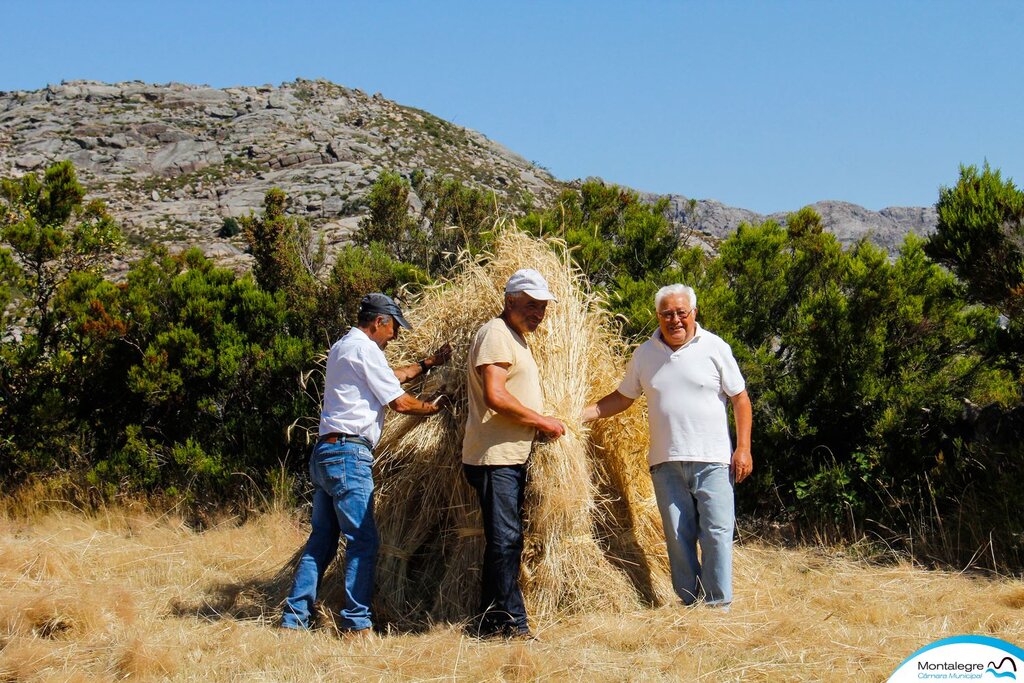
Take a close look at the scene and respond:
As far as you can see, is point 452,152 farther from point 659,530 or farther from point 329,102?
point 659,530

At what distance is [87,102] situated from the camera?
1987 inches

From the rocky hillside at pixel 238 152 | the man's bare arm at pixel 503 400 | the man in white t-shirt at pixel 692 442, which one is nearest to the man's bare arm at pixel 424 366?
the man's bare arm at pixel 503 400

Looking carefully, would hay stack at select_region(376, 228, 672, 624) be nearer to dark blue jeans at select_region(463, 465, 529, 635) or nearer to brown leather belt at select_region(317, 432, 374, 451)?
dark blue jeans at select_region(463, 465, 529, 635)

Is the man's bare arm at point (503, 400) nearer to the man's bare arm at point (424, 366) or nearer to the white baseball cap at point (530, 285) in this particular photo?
the white baseball cap at point (530, 285)

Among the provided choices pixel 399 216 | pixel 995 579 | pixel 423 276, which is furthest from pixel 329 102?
pixel 995 579

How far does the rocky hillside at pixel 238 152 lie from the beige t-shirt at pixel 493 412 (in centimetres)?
2239

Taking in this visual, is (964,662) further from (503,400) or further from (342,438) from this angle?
(342,438)

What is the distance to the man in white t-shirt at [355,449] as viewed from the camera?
13.3ft

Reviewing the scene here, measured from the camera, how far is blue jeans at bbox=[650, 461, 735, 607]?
406cm

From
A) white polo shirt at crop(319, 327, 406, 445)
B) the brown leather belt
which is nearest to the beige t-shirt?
white polo shirt at crop(319, 327, 406, 445)

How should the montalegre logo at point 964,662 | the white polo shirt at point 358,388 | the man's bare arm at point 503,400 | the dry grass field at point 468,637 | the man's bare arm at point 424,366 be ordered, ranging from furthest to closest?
the man's bare arm at point 424,366
the white polo shirt at point 358,388
the man's bare arm at point 503,400
the dry grass field at point 468,637
the montalegre logo at point 964,662

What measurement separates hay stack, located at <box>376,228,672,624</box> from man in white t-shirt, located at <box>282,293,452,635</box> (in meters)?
0.30

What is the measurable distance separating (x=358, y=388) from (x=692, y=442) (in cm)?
160

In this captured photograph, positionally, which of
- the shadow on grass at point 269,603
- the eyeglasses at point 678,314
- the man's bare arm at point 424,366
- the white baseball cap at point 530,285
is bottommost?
the shadow on grass at point 269,603
